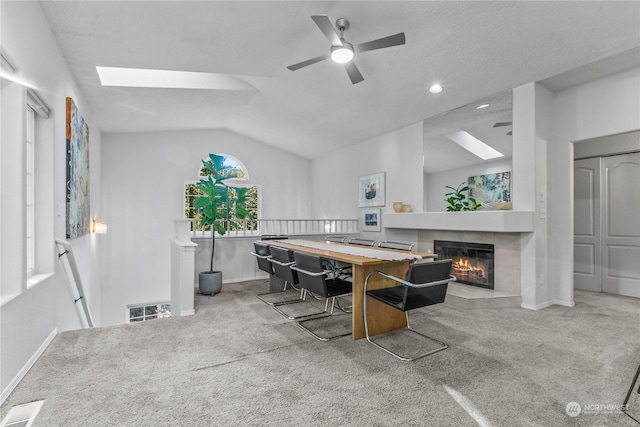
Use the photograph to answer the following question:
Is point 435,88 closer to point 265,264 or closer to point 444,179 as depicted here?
point 444,179

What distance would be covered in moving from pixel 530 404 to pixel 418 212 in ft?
12.4

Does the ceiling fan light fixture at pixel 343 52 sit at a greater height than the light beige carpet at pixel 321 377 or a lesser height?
greater

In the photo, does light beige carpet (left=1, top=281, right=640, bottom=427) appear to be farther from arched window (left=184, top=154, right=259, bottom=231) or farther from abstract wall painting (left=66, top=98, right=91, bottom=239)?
arched window (left=184, top=154, right=259, bottom=231)

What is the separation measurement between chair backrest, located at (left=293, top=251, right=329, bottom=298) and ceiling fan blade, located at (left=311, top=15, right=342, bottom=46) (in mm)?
2001

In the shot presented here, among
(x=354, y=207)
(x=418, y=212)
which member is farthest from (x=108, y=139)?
(x=418, y=212)

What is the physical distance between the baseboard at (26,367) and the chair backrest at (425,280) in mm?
2695

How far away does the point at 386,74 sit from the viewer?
4406 millimetres

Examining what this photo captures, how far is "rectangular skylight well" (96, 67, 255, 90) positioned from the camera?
4.54 m

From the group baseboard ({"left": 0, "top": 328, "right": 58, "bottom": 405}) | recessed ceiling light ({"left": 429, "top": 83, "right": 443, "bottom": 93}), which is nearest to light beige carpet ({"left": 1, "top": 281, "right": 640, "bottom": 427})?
baseboard ({"left": 0, "top": 328, "right": 58, "bottom": 405})

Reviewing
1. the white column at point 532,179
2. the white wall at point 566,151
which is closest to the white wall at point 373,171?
the white column at point 532,179

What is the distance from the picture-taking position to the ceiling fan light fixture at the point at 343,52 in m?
3.02

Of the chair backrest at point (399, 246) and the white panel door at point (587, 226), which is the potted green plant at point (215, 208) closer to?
the chair backrest at point (399, 246)

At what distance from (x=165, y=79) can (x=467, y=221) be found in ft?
16.1

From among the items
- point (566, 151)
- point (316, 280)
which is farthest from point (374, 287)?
point (566, 151)
